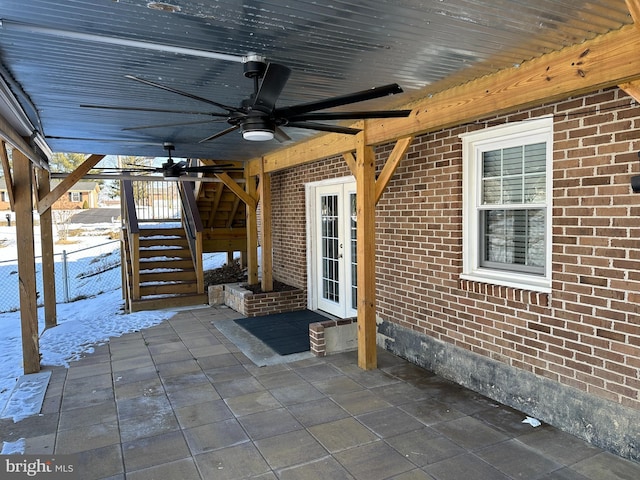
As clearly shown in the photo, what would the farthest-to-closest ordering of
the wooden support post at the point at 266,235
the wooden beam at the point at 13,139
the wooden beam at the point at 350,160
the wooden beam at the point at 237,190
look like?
the wooden beam at the point at 237,190 < the wooden support post at the point at 266,235 < the wooden beam at the point at 350,160 < the wooden beam at the point at 13,139

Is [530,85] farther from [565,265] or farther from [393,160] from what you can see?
[393,160]

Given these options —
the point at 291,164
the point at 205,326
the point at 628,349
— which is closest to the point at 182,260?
the point at 205,326

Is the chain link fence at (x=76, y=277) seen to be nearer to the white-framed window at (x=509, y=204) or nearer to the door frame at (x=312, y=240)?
the door frame at (x=312, y=240)

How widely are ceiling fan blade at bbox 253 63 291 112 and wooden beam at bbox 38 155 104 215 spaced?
5080mm

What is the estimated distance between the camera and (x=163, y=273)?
8.22 metres

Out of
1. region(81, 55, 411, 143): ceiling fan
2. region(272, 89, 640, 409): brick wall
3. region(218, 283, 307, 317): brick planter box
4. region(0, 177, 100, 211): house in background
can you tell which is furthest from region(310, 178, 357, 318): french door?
region(0, 177, 100, 211): house in background

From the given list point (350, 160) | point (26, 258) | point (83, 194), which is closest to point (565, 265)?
point (350, 160)

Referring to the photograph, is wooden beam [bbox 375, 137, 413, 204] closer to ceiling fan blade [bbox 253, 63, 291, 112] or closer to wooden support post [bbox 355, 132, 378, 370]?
wooden support post [bbox 355, 132, 378, 370]

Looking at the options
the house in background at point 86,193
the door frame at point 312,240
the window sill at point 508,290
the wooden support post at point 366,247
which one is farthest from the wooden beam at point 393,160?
the house in background at point 86,193

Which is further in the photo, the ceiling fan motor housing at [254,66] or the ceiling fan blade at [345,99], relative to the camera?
the ceiling fan motor housing at [254,66]

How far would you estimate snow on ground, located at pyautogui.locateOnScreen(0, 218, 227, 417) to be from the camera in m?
4.98

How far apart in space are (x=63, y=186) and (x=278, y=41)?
17.3ft

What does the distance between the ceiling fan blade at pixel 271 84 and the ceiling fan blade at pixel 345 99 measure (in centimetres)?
9

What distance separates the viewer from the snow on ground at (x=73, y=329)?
4984 mm
